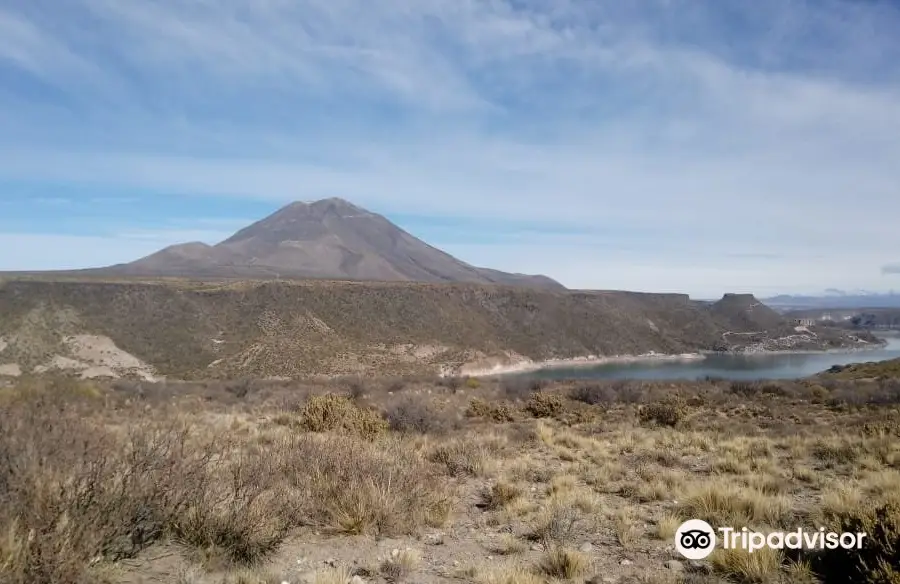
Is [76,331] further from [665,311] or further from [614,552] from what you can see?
[665,311]

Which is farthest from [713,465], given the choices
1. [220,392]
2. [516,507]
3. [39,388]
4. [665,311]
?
[665,311]

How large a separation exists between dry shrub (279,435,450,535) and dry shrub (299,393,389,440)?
11.5 ft

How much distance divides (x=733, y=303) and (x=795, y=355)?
2664 cm

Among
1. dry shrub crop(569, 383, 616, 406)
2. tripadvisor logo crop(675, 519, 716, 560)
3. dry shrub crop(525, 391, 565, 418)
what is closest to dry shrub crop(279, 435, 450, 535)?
tripadvisor logo crop(675, 519, 716, 560)

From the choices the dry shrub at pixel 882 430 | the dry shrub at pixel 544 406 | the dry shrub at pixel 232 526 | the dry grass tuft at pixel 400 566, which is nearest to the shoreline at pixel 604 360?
the dry shrub at pixel 544 406

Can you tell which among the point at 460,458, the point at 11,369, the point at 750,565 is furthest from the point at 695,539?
the point at 11,369

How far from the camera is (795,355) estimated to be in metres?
78.1

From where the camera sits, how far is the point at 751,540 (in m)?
4.48

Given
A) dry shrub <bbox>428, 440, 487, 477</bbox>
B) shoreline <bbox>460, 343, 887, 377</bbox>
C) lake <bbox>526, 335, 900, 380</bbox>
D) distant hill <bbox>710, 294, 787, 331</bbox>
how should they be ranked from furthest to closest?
distant hill <bbox>710, 294, 787, 331</bbox> < shoreline <bbox>460, 343, 887, 377</bbox> < lake <bbox>526, 335, 900, 380</bbox> < dry shrub <bbox>428, 440, 487, 477</bbox>

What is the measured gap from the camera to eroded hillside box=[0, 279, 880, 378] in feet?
131

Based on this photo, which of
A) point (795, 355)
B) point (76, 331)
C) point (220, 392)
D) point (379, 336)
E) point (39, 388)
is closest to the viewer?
point (39, 388)

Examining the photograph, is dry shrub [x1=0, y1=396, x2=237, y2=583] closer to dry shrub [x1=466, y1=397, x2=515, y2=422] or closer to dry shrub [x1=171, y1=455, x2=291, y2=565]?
dry shrub [x1=171, y1=455, x2=291, y2=565]

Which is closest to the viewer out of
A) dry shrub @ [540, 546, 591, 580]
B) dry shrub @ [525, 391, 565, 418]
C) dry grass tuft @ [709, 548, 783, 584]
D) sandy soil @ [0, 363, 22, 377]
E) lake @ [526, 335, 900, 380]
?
dry grass tuft @ [709, 548, 783, 584]

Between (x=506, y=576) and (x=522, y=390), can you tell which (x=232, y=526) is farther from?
(x=522, y=390)
